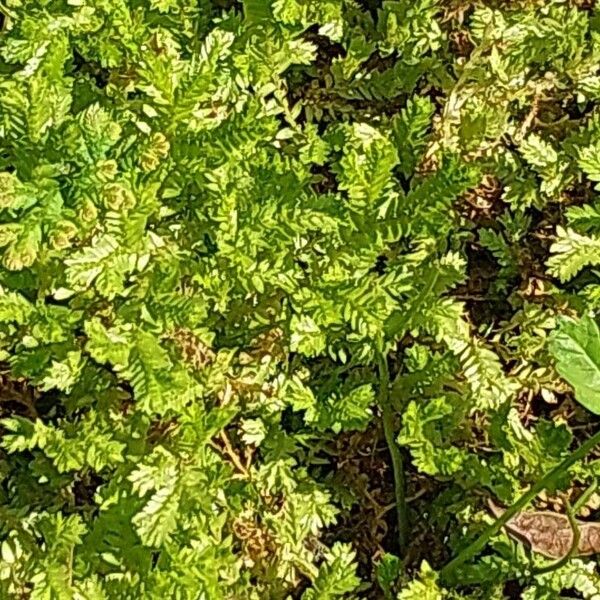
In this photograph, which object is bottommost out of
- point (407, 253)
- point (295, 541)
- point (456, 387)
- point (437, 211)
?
point (295, 541)

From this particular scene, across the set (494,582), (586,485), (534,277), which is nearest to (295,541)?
(494,582)

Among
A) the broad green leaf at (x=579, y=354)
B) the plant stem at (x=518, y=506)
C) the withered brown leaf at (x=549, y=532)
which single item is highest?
the broad green leaf at (x=579, y=354)

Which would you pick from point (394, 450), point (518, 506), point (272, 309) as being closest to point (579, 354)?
point (518, 506)

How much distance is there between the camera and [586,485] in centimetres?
261

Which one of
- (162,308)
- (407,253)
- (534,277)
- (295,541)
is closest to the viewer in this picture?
(162,308)

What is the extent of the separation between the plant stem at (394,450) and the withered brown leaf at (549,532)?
0.18 metres

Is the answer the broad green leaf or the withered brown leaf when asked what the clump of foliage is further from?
the broad green leaf

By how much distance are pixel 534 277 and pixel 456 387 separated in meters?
0.38

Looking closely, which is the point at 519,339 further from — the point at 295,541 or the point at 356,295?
the point at 295,541

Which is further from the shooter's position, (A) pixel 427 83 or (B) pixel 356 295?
(A) pixel 427 83

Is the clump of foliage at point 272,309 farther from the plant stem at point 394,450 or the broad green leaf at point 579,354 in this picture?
the broad green leaf at point 579,354

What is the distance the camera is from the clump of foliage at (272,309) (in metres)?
2.32

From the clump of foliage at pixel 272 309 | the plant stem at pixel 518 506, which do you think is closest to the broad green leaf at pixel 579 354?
the plant stem at pixel 518 506

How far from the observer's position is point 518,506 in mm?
2209
